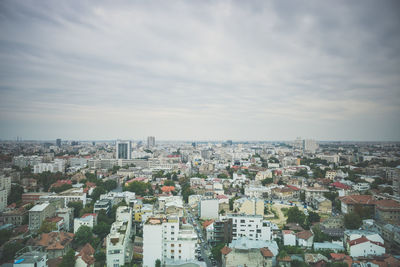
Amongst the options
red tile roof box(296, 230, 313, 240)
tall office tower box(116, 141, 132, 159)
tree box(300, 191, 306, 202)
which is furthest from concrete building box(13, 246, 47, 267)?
tall office tower box(116, 141, 132, 159)

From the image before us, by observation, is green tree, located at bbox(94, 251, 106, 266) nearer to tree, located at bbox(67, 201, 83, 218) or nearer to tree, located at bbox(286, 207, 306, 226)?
tree, located at bbox(67, 201, 83, 218)

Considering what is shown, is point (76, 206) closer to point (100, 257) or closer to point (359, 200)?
point (100, 257)

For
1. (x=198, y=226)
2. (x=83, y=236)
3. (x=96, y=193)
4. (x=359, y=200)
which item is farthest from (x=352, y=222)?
(x=96, y=193)

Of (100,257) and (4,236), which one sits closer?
(100,257)

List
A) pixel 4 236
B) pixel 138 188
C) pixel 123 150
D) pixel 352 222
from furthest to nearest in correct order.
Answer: pixel 123 150
pixel 138 188
pixel 352 222
pixel 4 236

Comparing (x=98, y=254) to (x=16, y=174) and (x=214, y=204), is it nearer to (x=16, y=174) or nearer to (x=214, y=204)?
(x=214, y=204)

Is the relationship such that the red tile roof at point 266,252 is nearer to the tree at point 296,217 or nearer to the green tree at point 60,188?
the tree at point 296,217
